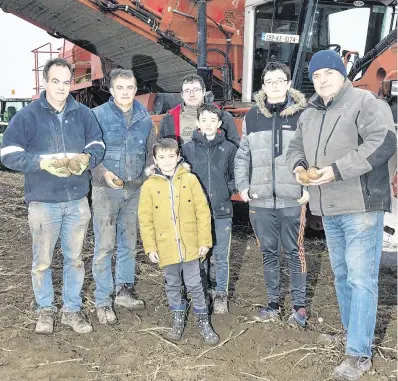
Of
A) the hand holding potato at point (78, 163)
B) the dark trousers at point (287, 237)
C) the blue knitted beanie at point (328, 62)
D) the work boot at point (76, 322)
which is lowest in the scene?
the work boot at point (76, 322)

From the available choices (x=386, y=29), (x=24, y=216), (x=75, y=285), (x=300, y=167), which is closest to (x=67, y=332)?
(x=75, y=285)

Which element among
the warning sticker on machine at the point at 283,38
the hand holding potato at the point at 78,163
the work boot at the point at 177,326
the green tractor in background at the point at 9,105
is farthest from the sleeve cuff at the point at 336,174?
the green tractor in background at the point at 9,105

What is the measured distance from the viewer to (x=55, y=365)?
314 centimetres

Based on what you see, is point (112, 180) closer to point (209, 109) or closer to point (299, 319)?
point (209, 109)

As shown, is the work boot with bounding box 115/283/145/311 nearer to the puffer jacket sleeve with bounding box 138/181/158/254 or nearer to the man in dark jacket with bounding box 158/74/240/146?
the puffer jacket sleeve with bounding box 138/181/158/254

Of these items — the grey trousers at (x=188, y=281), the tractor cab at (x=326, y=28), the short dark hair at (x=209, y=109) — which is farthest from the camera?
the tractor cab at (x=326, y=28)

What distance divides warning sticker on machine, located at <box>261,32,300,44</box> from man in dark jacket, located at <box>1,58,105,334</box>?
10.4 feet

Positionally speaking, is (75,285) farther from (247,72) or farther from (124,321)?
(247,72)

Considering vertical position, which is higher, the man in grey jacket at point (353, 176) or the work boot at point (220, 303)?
the man in grey jacket at point (353, 176)

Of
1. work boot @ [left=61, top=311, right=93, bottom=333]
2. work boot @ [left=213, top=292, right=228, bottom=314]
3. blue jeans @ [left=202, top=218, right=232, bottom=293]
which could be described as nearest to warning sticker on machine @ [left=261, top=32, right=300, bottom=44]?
blue jeans @ [left=202, top=218, right=232, bottom=293]

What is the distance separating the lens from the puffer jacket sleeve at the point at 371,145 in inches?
106

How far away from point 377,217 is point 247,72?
163 inches

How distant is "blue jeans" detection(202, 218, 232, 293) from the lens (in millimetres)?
3842

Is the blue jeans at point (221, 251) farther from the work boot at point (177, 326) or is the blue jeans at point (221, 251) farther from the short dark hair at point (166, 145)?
the short dark hair at point (166, 145)
